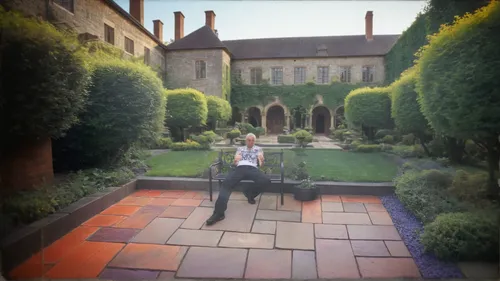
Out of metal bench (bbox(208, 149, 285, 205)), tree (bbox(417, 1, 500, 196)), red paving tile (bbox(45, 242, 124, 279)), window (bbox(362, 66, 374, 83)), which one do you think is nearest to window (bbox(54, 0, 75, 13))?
metal bench (bbox(208, 149, 285, 205))

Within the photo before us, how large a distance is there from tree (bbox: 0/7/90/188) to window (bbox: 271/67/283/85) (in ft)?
74.1

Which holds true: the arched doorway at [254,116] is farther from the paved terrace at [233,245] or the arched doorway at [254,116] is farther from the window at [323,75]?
the paved terrace at [233,245]

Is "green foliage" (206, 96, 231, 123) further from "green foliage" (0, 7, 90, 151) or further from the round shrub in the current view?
"green foliage" (0, 7, 90, 151)

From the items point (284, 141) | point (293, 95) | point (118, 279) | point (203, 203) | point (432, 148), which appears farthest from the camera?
point (293, 95)

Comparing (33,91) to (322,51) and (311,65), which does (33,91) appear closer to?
(311,65)

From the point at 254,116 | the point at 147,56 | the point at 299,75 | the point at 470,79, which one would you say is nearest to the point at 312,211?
the point at 470,79

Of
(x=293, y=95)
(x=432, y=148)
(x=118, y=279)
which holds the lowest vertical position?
(x=118, y=279)

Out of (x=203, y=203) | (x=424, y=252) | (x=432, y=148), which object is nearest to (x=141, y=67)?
(x=203, y=203)

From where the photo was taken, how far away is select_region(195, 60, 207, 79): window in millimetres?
22469

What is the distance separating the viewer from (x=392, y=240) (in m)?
3.19

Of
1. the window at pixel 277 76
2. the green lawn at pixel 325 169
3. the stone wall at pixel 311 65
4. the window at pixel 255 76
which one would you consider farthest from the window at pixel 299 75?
the green lawn at pixel 325 169

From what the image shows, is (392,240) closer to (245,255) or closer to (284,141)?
(245,255)

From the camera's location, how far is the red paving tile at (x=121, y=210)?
402cm

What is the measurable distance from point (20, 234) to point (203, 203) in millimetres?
2278
